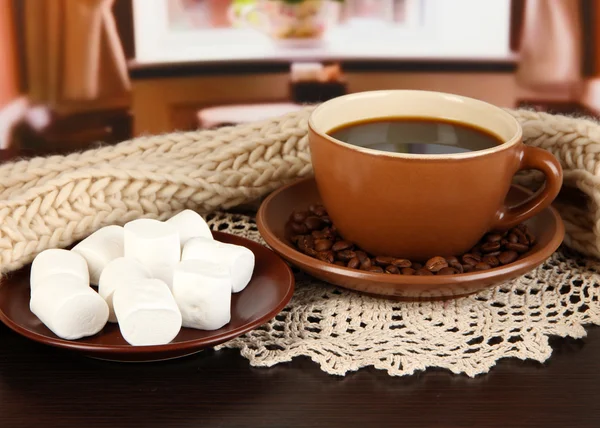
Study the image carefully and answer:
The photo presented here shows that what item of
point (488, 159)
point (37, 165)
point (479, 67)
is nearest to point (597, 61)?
point (479, 67)

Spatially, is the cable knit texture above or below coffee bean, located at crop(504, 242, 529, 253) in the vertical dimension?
above

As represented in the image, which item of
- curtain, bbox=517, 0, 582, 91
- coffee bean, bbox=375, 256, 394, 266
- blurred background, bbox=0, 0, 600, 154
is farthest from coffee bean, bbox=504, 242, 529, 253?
curtain, bbox=517, 0, 582, 91

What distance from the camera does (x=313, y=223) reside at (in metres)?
0.76

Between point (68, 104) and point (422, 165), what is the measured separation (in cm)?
117

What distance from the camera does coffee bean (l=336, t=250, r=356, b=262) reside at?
2.27 ft

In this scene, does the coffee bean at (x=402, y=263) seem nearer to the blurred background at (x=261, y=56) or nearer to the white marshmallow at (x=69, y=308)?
the white marshmallow at (x=69, y=308)

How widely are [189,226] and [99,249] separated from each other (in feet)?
0.26

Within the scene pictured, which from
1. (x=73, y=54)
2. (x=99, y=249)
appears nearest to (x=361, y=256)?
(x=99, y=249)

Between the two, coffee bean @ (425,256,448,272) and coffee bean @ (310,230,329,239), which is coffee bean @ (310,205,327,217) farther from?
coffee bean @ (425,256,448,272)

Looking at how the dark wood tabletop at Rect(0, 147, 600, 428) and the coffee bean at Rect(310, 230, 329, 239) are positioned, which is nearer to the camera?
the dark wood tabletop at Rect(0, 147, 600, 428)

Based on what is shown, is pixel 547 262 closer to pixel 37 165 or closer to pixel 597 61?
pixel 37 165

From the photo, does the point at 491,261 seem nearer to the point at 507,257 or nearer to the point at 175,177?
the point at 507,257

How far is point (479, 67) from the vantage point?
1.80 metres

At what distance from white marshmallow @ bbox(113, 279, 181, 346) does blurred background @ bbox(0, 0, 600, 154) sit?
902mm
